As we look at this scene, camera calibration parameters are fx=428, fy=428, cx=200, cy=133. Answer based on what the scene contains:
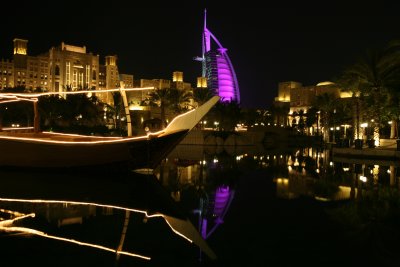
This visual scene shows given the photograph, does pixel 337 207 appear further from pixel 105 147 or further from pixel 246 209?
pixel 105 147

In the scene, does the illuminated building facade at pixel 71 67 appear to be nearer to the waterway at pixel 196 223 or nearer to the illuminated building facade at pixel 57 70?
the illuminated building facade at pixel 57 70

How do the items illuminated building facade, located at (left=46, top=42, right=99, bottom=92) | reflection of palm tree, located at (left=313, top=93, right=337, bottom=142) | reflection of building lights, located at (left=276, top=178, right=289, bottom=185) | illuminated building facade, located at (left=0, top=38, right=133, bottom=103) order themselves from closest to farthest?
1. reflection of building lights, located at (left=276, top=178, right=289, bottom=185)
2. reflection of palm tree, located at (left=313, top=93, right=337, bottom=142)
3. illuminated building facade, located at (left=0, top=38, right=133, bottom=103)
4. illuminated building facade, located at (left=46, top=42, right=99, bottom=92)

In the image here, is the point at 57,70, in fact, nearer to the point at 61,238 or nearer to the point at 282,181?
the point at 282,181

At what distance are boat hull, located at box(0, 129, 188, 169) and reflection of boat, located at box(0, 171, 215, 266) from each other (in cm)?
256

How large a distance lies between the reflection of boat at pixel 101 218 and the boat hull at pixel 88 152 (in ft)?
8.40

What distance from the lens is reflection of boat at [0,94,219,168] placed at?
16.4 m

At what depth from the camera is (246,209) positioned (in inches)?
392

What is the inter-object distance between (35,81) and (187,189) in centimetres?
11186

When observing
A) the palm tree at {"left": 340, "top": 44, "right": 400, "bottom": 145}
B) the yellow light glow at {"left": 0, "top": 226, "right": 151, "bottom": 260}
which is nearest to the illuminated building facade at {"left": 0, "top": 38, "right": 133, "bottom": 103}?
the palm tree at {"left": 340, "top": 44, "right": 400, "bottom": 145}

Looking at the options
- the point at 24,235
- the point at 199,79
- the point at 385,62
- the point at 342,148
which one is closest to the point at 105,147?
the point at 24,235

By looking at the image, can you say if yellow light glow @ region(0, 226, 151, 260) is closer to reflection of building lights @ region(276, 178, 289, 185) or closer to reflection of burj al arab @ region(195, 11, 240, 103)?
reflection of building lights @ region(276, 178, 289, 185)

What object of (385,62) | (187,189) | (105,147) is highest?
(385,62)

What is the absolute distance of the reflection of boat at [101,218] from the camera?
6.75 meters

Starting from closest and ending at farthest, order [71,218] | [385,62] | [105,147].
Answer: [71,218], [105,147], [385,62]
